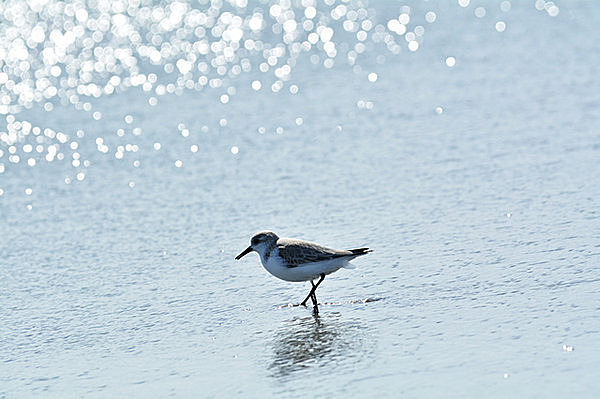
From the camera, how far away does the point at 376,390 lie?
7.97 meters

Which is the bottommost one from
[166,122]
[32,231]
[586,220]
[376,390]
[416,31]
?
[376,390]

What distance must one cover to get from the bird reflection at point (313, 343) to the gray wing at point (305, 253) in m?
0.54

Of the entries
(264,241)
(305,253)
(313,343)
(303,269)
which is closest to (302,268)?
(303,269)

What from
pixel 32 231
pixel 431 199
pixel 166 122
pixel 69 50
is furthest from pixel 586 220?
pixel 69 50

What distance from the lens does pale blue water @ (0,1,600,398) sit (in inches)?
344

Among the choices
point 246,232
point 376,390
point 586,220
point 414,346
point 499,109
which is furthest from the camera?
point 499,109

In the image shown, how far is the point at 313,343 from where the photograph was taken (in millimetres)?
9359

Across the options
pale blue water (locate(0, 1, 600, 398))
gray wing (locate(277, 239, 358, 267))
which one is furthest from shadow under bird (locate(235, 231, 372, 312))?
pale blue water (locate(0, 1, 600, 398))

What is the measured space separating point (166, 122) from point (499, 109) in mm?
6873

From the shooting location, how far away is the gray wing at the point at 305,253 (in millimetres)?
10219

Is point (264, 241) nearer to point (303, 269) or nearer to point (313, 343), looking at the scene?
point (303, 269)

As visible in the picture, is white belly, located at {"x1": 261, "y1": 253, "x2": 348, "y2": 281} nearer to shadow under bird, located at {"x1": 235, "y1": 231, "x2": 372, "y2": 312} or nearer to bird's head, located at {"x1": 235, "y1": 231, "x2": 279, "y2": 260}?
shadow under bird, located at {"x1": 235, "y1": 231, "x2": 372, "y2": 312}

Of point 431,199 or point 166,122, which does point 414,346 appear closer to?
point 431,199

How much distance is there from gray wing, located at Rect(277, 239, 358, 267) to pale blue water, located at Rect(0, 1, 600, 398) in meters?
0.53
